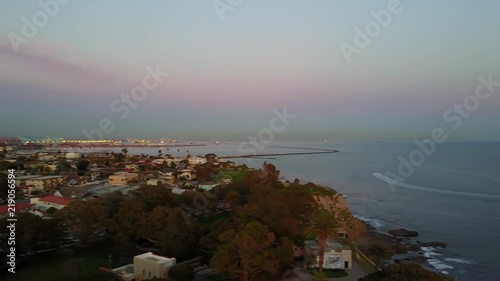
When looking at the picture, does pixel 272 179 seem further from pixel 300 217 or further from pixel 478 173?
pixel 478 173

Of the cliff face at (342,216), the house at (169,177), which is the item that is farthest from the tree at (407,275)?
the house at (169,177)

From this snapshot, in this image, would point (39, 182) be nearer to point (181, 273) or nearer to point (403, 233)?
point (181, 273)

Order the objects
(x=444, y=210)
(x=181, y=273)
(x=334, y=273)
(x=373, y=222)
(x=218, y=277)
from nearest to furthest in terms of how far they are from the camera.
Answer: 1. (x=181, y=273)
2. (x=218, y=277)
3. (x=334, y=273)
4. (x=373, y=222)
5. (x=444, y=210)

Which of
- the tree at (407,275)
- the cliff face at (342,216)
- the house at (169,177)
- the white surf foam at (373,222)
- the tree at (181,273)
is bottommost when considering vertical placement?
the white surf foam at (373,222)

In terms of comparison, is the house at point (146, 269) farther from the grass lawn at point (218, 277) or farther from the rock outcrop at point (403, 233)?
the rock outcrop at point (403, 233)

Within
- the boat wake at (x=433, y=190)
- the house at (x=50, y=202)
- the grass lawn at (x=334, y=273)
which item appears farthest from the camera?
the boat wake at (x=433, y=190)

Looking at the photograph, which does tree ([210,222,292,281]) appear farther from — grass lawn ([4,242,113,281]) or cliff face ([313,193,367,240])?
cliff face ([313,193,367,240])

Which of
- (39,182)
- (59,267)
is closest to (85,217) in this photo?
(59,267)
